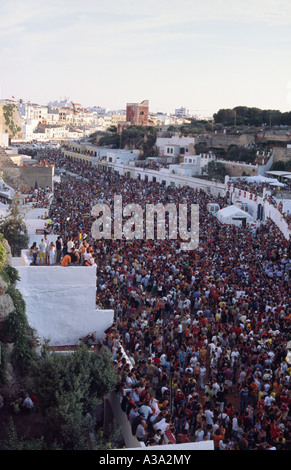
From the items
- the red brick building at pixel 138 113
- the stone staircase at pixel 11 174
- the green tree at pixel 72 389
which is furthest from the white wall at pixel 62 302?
the red brick building at pixel 138 113

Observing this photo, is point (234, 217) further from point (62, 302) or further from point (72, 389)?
point (72, 389)

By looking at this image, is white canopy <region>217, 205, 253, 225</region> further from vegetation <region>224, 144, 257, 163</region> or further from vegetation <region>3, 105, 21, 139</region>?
vegetation <region>3, 105, 21, 139</region>

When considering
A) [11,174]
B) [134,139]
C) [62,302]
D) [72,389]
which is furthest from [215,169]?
[72,389]

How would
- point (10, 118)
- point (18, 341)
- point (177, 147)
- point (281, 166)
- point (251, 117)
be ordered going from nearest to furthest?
point (18, 341)
point (281, 166)
point (177, 147)
point (10, 118)
point (251, 117)

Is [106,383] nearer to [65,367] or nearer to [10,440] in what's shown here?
[65,367]

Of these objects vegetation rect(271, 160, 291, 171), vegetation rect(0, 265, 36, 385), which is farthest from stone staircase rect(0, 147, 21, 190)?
vegetation rect(0, 265, 36, 385)
